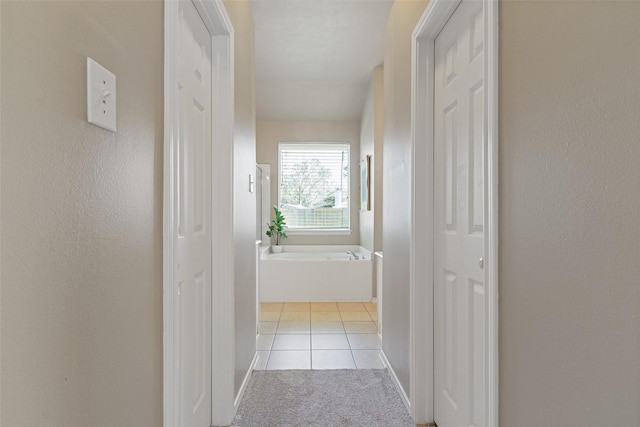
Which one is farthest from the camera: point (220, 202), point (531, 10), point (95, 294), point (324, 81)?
point (324, 81)

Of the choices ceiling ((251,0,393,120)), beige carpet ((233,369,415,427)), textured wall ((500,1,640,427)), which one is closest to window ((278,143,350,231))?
ceiling ((251,0,393,120))

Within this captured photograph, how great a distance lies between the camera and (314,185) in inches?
228

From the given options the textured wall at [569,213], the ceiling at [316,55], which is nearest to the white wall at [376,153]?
the ceiling at [316,55]

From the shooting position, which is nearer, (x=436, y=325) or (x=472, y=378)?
(x=472, y=378)

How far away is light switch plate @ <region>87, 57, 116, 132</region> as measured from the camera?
0.73 m

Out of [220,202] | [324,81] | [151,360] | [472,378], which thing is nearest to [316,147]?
[324,81]

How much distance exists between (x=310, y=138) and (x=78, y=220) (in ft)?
16.8

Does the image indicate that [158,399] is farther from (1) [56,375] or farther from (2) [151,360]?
(1) [56,375]

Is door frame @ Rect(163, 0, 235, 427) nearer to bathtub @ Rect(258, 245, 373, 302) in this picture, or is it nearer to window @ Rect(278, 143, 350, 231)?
bathtub @ Rect(258, 245, 373, 302)

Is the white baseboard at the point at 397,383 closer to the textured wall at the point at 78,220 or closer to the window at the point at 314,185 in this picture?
the textured wall at the point at 78,220

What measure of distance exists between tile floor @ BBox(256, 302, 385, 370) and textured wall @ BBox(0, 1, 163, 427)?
1859mm

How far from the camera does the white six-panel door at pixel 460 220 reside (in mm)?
1443

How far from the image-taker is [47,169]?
0.62 meters

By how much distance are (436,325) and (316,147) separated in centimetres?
418
